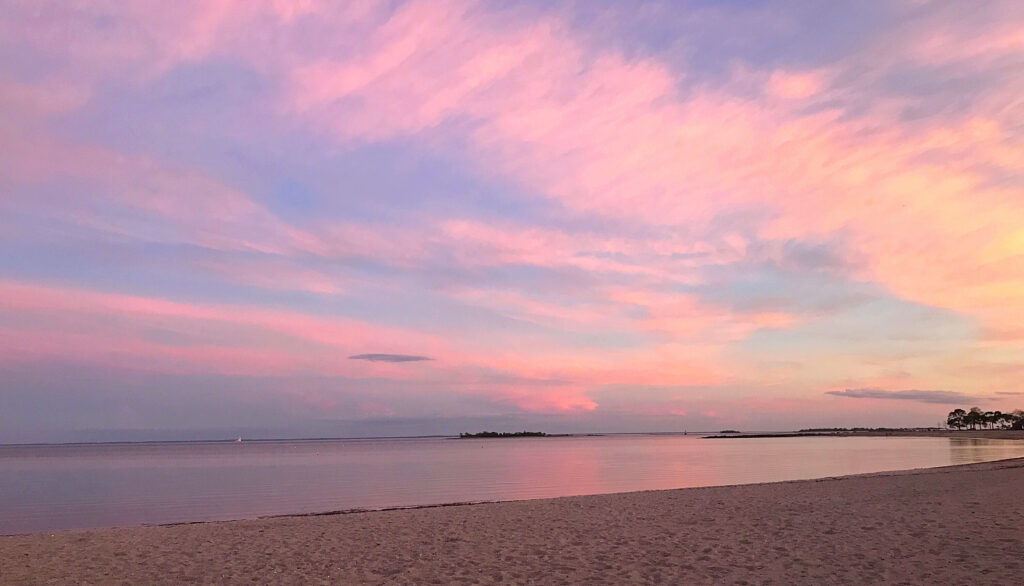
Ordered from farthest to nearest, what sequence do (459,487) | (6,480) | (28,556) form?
1. (6,480)
2. (459,487)
3. (28,556)

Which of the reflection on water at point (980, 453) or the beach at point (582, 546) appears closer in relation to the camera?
the beach at point (582, 546)

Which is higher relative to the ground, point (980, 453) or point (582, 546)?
point (582, 546)

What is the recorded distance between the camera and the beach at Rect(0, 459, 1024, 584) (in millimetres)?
11992

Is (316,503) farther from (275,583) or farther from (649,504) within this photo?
(275,583)

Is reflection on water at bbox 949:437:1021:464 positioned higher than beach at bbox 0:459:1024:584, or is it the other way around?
beach at bbox 0:459:1024:584

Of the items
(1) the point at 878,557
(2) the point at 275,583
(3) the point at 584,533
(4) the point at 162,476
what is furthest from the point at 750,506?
(4) the point at 162,476

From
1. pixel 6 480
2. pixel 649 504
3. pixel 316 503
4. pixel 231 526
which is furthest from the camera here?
pixel 6 480

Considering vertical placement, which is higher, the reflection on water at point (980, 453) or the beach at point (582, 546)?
the beach at point (582, 546)

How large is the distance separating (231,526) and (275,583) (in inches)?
329

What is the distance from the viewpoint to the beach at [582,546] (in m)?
12.0

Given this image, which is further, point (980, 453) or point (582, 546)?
point (980, 453)

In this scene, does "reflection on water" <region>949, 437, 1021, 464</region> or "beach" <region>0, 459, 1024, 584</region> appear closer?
"beach" <region>0, 459, 1024, 584</region>

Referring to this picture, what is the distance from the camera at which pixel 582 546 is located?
14734 millimetres

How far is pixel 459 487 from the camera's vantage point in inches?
1492
